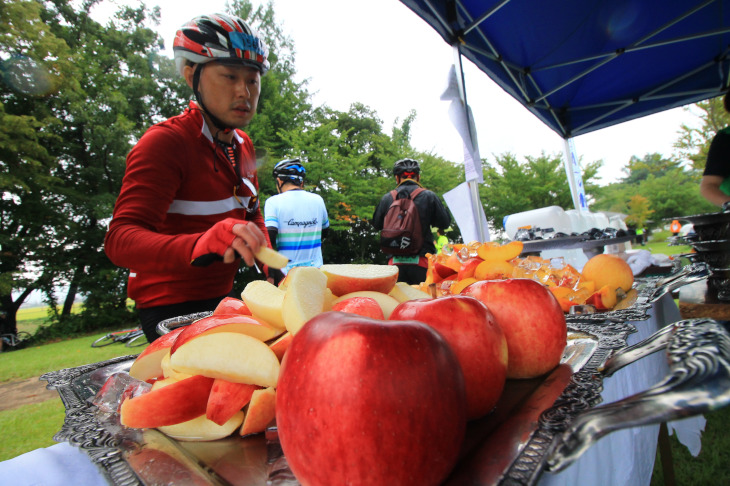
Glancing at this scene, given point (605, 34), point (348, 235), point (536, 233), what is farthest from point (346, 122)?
point (536, 233)

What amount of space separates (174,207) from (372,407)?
134cm

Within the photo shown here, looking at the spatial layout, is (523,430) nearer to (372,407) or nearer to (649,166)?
(372,407)

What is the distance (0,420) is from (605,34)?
24.5 feet

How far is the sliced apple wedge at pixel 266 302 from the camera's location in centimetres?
67

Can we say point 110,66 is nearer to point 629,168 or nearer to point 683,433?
point 683,433

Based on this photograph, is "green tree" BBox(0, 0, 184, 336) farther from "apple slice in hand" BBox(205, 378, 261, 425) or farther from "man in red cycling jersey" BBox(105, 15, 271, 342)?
"apple slice in hand" BBox(205, 378, 261, 425)

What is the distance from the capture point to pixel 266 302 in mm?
689

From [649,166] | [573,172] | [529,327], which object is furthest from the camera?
[649,166]

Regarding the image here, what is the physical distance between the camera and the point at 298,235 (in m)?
3.63

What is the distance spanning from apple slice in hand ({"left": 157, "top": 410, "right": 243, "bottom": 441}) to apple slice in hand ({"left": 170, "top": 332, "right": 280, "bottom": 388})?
0.07 m

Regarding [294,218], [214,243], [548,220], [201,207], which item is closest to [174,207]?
[201,207]

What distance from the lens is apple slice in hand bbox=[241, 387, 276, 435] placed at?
1.78ft

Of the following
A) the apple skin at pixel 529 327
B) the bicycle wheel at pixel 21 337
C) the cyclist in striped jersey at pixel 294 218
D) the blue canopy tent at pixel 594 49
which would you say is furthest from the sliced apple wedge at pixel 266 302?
the bicycle wheel at pixel 21 337

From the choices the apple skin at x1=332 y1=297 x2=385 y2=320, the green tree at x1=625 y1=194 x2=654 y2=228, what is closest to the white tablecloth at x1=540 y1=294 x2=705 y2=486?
the apple skin at x1=332 y1=297 x2=385 y2=320
